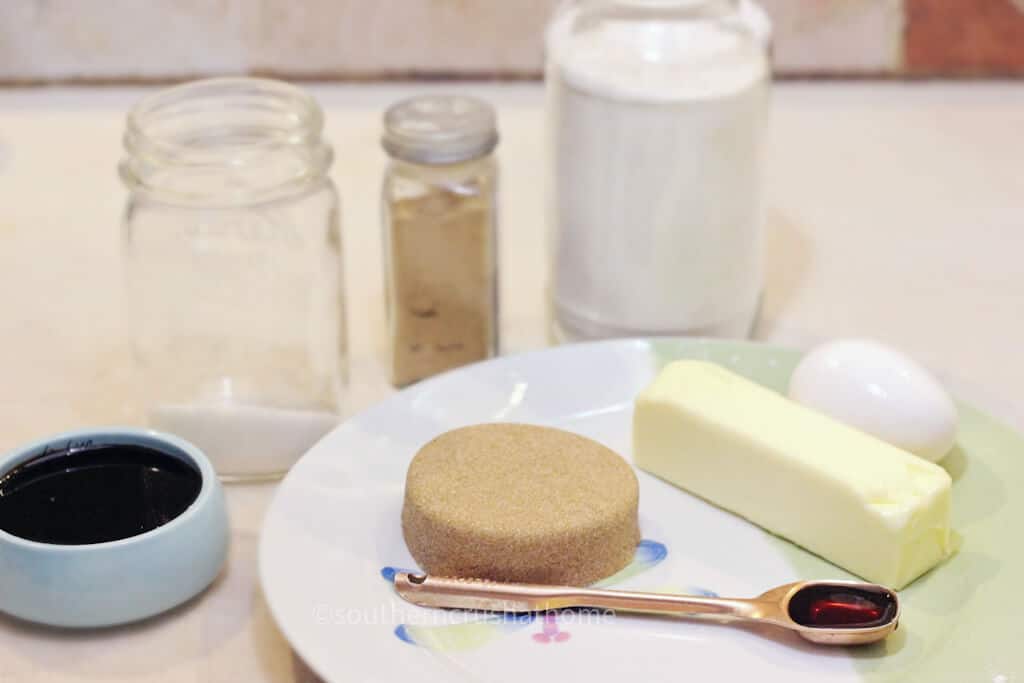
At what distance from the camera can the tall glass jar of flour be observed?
853 millimetres

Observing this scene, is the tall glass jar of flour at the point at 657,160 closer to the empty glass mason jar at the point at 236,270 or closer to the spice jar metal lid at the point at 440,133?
the spice jar metal lid at the point at 440,133

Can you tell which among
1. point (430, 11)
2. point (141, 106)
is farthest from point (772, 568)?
point (430, 11)

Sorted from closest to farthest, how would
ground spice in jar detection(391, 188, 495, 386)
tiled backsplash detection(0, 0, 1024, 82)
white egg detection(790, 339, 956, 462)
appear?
white egg detection(790, 339, 956, 462) → ground spice in jar detection(391, 188, 495, 386) → tiled backsplash detection(0, 0, 1024, 82)

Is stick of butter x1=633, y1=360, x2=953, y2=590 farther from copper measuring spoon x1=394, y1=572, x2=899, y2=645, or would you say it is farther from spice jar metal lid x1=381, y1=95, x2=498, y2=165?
spice jar metal lid x1=381, y1=95, x2=498, y2=165

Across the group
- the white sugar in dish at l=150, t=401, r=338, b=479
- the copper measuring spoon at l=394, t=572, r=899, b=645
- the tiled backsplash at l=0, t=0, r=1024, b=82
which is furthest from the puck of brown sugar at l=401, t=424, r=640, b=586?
the tiled backsplash at l=0, t=0, r=1024, b=82

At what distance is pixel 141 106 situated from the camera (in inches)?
31.9

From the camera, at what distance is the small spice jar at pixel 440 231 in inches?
33.7

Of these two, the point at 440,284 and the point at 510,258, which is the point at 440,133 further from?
the point at 510,258

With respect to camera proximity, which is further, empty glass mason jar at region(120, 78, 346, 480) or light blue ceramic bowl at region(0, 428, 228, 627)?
empty glass mason jar at region(120, 78, 346, 480)

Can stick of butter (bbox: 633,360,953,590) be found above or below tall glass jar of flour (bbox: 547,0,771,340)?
below

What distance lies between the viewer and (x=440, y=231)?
88cm

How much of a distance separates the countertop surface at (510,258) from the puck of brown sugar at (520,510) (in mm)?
100

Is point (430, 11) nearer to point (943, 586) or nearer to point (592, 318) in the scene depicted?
point (592, 318)

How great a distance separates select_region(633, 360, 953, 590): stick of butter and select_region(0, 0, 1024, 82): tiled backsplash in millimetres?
679
